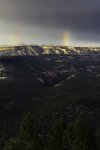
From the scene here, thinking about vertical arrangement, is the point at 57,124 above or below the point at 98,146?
above

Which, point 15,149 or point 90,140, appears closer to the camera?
point 90,140

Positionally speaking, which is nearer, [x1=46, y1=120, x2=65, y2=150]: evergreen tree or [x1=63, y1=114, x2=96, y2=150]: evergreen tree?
[x1=63, y1=114, x2=96, y2=150]: evergreen tree

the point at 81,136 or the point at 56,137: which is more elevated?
the point at 56,137

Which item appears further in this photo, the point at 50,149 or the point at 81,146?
the point at 50,149

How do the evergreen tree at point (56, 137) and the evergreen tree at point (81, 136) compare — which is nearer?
the evergreen tree at point (81, 136)

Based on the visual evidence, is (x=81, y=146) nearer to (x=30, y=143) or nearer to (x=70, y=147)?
(x=70, y=147)

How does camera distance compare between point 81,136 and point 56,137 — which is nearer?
point 81,136

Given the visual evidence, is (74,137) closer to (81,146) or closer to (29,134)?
(81,146)

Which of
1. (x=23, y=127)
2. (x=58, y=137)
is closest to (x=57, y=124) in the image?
(x=58, y=137)

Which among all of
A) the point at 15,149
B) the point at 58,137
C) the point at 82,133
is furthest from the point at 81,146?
the point at 15,149
